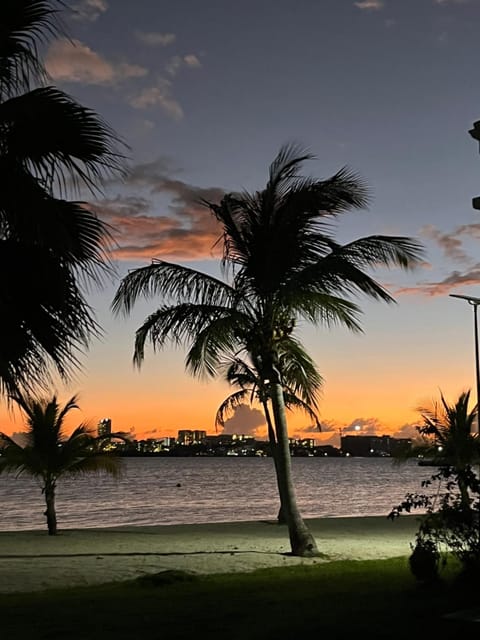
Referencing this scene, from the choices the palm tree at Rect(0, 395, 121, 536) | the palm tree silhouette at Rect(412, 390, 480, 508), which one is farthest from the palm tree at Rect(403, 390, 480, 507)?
the palm tree at Rect(0, 395, 121, 536)

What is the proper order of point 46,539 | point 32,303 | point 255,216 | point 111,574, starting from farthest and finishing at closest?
point 46,539 → point 255,216 → point 111,574 → point 32,303

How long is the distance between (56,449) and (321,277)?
27.8 ft

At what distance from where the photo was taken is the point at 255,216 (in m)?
17.1

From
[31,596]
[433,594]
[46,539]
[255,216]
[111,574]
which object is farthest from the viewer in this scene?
[46,539]

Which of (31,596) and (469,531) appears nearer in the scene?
(469,531)

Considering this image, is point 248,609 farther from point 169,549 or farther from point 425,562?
point 169,549

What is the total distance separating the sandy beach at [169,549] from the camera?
46.4 ft

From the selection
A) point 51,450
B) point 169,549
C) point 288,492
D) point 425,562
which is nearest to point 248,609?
point 425,562

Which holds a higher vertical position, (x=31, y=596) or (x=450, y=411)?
(x=450, y=411)

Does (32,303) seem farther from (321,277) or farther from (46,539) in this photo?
(46,539)

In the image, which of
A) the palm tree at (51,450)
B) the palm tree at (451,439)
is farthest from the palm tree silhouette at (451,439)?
the palm tree at (51,450)

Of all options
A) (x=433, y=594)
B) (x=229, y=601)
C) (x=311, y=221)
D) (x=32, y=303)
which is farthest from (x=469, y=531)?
(x=311, y=221)

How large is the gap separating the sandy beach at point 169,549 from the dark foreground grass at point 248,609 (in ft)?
8.06

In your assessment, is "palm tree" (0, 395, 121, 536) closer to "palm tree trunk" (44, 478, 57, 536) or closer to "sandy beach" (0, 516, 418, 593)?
"palm tree trunk" (44, 478, 57, 536)
